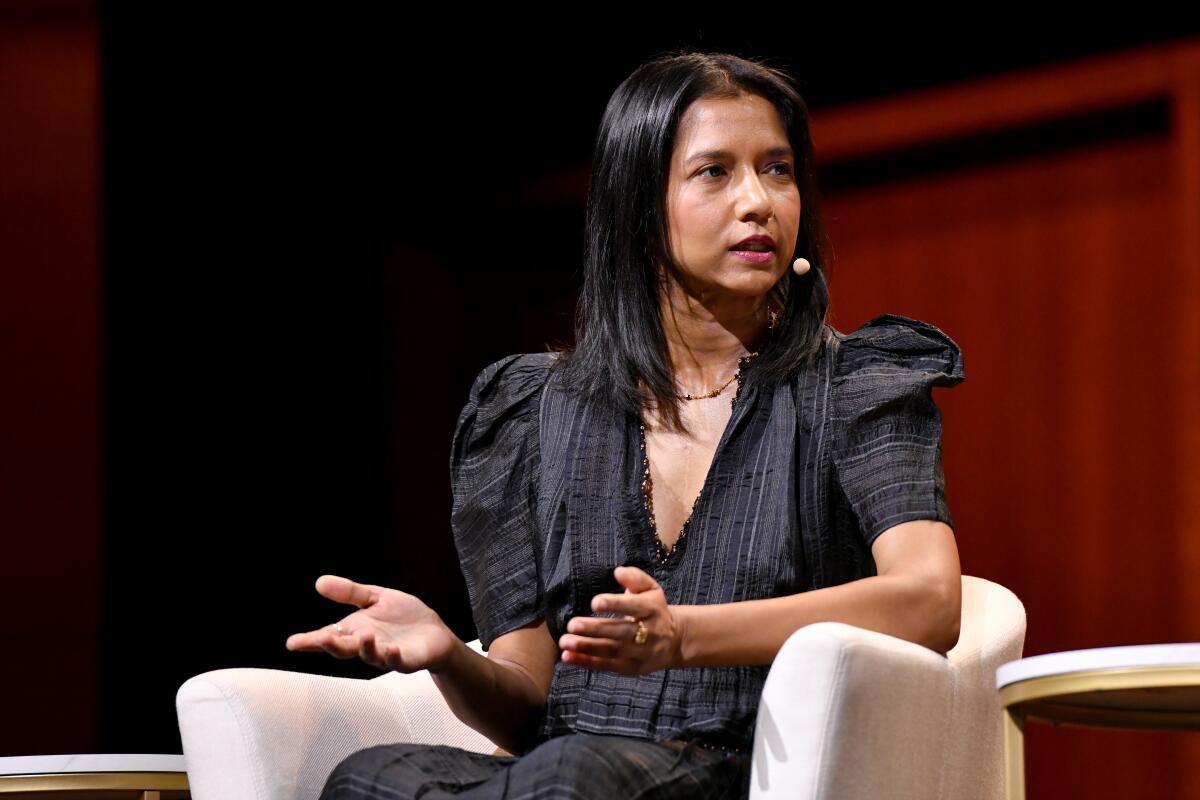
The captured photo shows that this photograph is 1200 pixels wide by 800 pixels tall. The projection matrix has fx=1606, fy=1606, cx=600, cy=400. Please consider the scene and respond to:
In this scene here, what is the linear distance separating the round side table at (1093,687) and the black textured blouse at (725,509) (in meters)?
0.25

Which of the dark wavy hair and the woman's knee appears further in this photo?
the dark wavy hair

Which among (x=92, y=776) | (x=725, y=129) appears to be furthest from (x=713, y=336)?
(x=92, y=776)

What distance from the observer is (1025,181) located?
3129 millimetres

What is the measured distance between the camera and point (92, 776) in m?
1.99

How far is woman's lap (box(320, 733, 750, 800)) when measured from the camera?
1556 mm

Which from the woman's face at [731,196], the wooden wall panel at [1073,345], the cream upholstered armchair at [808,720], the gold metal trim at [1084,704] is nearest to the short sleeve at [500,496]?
the cream upholstered armchair at [808,720]

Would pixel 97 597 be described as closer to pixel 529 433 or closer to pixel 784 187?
pixel 529 433

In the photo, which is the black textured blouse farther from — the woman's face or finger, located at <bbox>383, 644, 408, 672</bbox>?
finger, located at <bbox>383, 644, 408, 672</bbox>

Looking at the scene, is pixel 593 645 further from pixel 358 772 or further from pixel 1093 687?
pixel 1093 687

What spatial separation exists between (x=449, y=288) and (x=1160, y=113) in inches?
66.4

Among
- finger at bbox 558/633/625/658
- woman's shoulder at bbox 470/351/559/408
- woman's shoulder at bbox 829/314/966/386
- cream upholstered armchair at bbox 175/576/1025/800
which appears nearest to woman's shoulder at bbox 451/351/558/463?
woman's shoulder at bbox 470/351/559/408

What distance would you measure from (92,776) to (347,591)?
57 cm

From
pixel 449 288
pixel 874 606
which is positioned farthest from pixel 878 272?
pixel 874 606

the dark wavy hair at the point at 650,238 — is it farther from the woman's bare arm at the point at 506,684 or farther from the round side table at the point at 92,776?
the round side table at the point at 92,776
